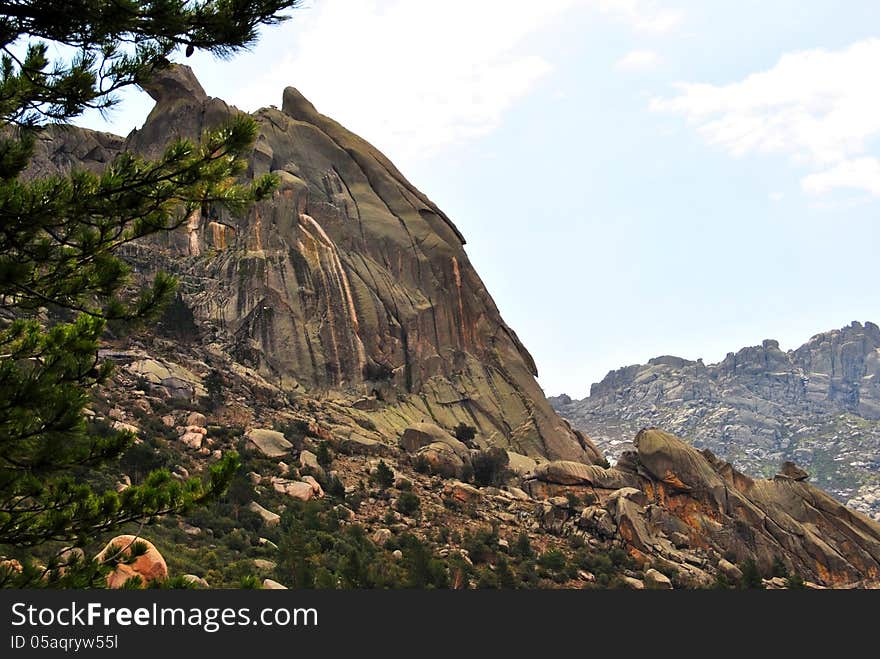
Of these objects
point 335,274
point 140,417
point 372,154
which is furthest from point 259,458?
point 372,154

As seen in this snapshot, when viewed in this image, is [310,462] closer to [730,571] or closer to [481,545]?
[481,545]

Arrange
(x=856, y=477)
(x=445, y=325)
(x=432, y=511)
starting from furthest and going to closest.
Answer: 1. (x=856, y=477)
2. (x=445, y=325)
3. (x=432, y=511)

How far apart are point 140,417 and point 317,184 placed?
1326 inches

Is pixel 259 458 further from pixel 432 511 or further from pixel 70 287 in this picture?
pixel 70 287

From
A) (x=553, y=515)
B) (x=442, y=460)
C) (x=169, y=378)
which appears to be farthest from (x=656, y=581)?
(x=169, y=378)

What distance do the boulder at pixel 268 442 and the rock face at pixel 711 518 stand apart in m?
15.9

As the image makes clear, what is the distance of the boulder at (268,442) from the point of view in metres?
43.0

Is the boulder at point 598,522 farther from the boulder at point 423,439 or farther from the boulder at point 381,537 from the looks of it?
the boulder at point 381,537

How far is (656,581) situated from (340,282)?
35592 mm

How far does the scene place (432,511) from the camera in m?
41.8

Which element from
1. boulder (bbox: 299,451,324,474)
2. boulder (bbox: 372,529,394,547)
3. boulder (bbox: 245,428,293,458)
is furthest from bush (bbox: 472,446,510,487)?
boulder (bbox: 372,529,394,547)

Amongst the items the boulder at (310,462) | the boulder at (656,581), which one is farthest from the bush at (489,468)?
the boulder at (656,581)

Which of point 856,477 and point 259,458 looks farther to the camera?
point 856,477

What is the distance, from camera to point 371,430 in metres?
Answer: 54.6
